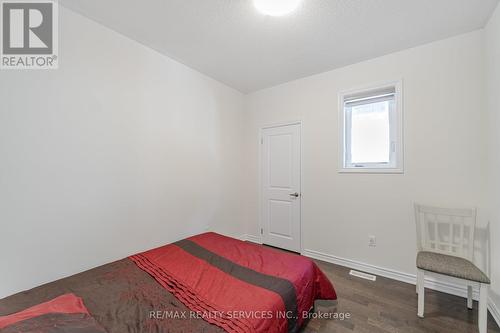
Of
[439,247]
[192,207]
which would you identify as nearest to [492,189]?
[439,247]

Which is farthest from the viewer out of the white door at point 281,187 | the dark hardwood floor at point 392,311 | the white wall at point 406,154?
the white door at point 281,187

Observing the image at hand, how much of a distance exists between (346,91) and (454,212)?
5.95 ft

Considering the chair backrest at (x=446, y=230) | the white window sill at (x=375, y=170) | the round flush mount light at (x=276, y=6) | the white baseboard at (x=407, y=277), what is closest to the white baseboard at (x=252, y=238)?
the white baseboard at (x=407, y=277)

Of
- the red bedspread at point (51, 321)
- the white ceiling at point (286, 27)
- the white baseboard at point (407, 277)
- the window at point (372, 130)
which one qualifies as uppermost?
the white ceiling at point (286, 27)

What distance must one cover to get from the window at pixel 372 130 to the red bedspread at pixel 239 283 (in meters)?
1.69

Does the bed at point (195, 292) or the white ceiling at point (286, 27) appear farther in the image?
the white ceiling at point (286, 27)

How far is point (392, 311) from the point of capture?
1890 millimetres

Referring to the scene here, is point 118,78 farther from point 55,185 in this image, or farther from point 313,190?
point 313,190

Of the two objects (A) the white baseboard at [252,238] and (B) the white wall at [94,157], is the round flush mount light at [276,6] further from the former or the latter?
(A) the white baseboard at [252,238]

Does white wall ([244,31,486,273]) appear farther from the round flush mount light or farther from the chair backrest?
the round flush mount light

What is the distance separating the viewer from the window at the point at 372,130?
8.19 ft

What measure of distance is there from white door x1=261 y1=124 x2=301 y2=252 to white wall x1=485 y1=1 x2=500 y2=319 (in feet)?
6.52

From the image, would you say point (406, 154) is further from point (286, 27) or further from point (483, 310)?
point (286, 27)

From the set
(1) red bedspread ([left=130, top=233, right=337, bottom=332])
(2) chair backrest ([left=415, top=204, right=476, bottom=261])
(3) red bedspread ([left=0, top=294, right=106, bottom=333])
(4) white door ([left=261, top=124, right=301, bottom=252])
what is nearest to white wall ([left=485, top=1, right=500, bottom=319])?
(2) chair backrest ([left=415, top=204, right=476, bottom=261])
